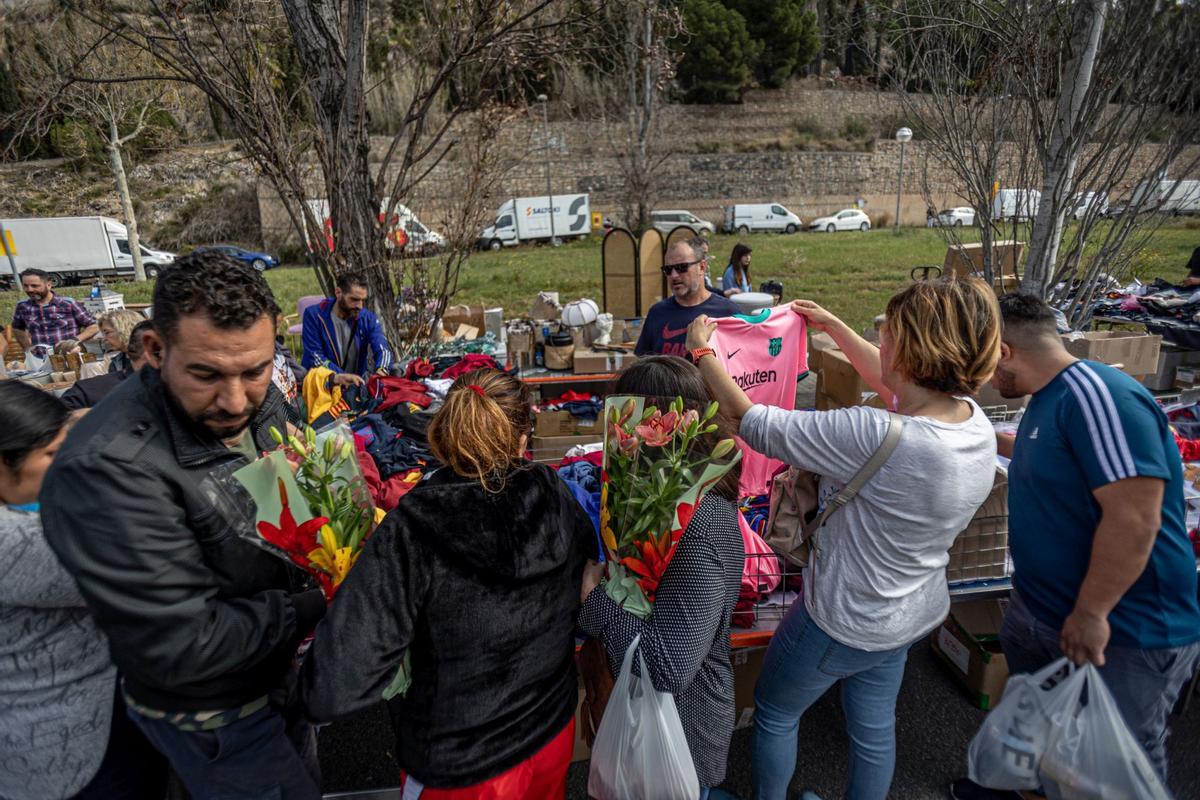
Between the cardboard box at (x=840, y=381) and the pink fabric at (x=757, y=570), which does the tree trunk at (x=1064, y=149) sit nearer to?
the cardboard box at (x=840, y=381)

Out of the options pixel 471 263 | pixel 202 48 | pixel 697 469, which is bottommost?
pixel 471 263

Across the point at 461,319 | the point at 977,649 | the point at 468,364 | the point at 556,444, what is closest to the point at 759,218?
the point at 461,319

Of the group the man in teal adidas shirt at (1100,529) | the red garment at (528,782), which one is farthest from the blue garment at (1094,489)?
the red garment at (528,782)

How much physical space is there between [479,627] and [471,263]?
800 inches

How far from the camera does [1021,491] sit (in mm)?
1938

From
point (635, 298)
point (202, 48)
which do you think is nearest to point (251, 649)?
point (202, 48)

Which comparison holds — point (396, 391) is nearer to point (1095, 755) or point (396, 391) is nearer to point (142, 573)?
point (142, 573)

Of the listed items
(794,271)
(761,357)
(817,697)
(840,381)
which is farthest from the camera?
(794,271)

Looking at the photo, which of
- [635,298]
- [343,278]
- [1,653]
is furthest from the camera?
[635,298]

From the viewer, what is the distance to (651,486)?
1.69 meters

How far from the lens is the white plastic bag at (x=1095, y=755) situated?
1.65m

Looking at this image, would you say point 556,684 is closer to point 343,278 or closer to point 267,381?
point 267,381

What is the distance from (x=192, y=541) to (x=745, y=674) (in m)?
2.06

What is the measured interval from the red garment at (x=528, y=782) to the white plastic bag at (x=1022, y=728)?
1215 mm
